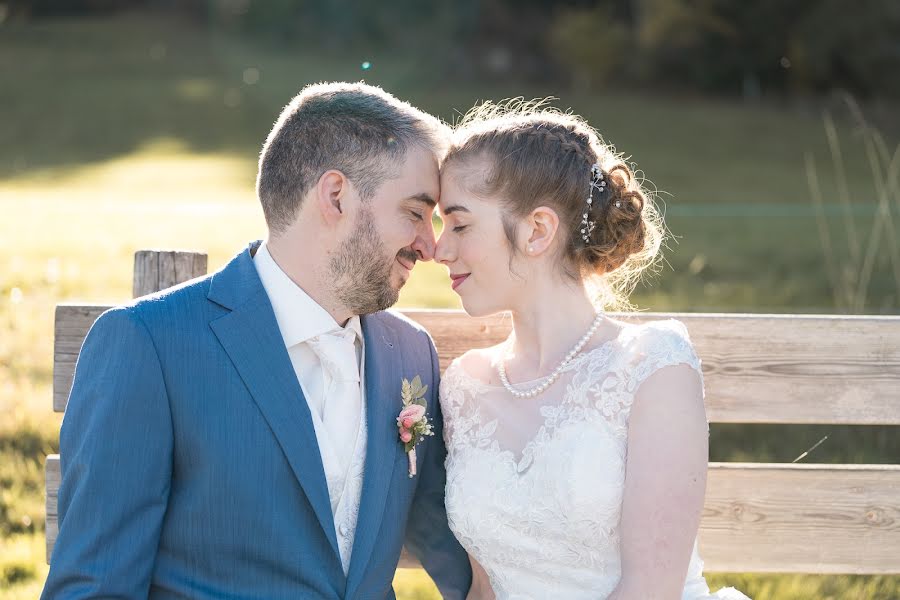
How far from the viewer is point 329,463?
9.18ft

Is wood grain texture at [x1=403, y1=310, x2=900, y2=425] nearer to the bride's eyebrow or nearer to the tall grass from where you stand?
the bride's eyebrow

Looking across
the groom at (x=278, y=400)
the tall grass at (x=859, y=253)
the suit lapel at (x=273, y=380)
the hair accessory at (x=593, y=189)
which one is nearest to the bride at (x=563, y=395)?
the hair accessory at (x=593, y=189)

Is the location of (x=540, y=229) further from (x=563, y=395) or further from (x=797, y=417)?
(x=797, y=417)

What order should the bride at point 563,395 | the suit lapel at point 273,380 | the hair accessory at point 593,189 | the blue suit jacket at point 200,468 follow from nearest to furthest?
the blue suit jacket at point 200,468
the suit lapel at point 273,380
the bride at point 563,395
the hair accessory at point 593,189

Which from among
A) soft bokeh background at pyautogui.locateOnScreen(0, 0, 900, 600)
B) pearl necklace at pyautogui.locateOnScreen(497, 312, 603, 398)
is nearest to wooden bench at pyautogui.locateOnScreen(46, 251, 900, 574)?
pearl necklace at pyautogui.locateOnScreen(497, 312, 603, 398)

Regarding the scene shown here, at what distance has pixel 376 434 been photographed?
112 inches

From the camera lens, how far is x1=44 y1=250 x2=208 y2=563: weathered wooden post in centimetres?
312

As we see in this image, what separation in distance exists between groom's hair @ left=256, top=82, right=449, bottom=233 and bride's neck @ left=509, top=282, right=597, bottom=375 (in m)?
0.58

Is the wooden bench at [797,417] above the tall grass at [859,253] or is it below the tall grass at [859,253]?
below

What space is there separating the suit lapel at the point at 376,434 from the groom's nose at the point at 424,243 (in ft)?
0.82

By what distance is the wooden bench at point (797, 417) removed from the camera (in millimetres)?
3287

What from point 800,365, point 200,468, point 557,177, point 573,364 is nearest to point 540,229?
point 557,177

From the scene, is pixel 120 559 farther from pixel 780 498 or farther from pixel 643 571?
pixel 780 498

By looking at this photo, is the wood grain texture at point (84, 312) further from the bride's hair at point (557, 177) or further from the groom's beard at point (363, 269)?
the bride's hair at point (557, 177)
